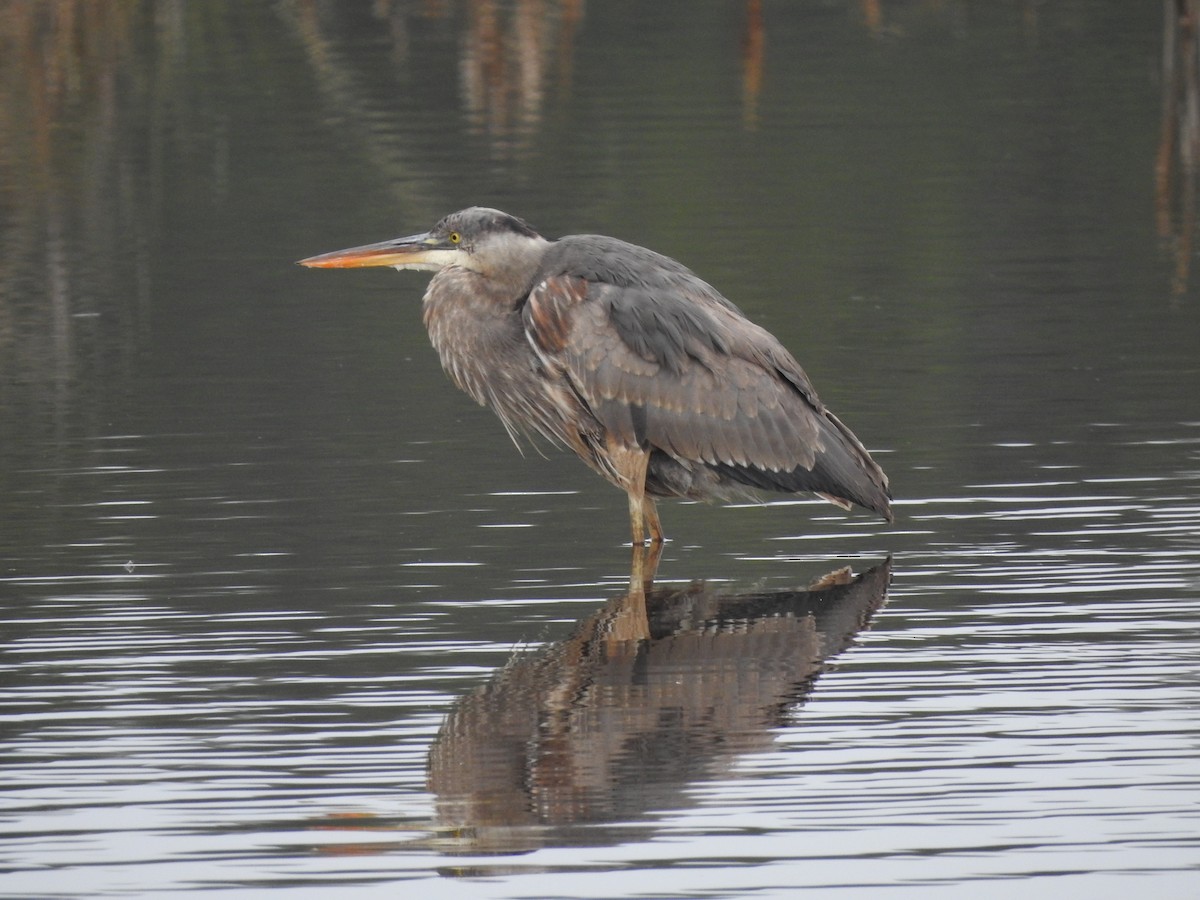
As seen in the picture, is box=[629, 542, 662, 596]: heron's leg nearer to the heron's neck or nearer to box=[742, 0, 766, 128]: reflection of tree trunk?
the heron's neck

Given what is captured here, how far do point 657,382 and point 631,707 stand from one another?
99.8 inches

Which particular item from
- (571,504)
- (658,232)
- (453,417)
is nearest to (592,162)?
(658,232)

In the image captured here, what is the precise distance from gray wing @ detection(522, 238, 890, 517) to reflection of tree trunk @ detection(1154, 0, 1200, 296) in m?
6.36

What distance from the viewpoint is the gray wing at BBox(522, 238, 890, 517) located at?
30.6 ft

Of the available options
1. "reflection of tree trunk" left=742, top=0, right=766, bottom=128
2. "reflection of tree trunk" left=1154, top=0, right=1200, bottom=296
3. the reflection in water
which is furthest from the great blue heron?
"reflection of tree trunk" left=742, top=0, right=766, bottom=128

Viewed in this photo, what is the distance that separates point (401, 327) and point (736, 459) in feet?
18.5

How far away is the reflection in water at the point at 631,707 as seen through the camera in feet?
20.4

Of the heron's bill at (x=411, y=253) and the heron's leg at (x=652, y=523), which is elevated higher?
the heron's bill at (x=411, y=253)

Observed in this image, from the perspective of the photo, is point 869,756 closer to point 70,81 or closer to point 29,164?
point 29,164

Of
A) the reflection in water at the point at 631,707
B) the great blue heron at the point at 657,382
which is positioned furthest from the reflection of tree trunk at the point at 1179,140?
the reflection in water at the point at 631,707

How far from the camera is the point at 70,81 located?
27875mm

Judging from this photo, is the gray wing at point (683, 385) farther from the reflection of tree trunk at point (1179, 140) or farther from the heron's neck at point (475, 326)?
the reflection of tree trunk at point (1179, 140)

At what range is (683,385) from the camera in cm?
936

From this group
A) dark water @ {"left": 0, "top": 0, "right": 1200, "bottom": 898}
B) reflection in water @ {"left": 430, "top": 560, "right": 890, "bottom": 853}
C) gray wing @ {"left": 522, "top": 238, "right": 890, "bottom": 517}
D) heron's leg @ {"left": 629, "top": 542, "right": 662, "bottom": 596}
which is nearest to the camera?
dark water @ {"left": 0, "top": 0, "right": 1200, "bottom": 898}
